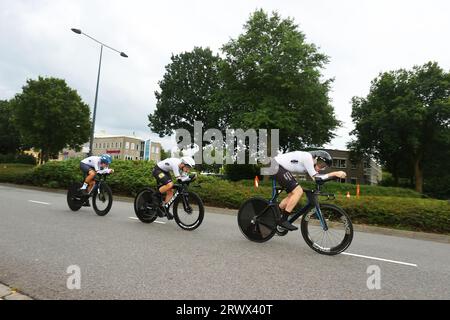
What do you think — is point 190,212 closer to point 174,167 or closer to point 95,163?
point 174,167

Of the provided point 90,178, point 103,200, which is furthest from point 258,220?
point 90,178

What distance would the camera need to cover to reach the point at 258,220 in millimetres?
6184

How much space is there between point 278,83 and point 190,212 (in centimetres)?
2490

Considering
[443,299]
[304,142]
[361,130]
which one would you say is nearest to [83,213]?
[443,299]

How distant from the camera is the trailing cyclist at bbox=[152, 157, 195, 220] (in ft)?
24.7

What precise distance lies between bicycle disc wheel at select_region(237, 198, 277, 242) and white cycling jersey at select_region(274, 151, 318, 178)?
29.3 inches

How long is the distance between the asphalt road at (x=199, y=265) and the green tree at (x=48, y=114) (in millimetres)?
40881

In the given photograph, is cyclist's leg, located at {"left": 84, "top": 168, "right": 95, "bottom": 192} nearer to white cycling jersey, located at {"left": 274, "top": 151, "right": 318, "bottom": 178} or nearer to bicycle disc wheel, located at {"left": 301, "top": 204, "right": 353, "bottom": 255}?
white cycling jersey, located at {"left": 274, "top": 151, "right": 318, "bottom": 178}

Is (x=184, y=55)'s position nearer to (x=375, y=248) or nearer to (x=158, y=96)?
(x=158, y=96)

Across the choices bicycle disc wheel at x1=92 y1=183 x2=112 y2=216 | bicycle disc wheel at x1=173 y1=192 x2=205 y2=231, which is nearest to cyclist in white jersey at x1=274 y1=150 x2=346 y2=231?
bicycle disc wheel at x1=173 y1=192 x2=205 y2=231

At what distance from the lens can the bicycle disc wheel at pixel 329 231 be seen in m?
5.34

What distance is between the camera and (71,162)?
58.3ft

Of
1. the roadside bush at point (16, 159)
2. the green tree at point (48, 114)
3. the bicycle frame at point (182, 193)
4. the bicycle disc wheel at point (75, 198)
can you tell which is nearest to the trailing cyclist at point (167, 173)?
the bicycle frame at point (182, 193)

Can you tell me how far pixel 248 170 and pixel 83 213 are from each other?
94.1ft
